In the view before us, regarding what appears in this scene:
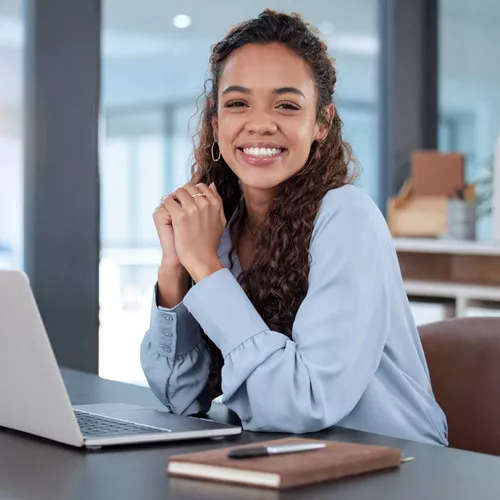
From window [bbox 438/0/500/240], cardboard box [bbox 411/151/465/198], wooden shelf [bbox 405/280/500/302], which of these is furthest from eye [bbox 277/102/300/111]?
window [bbox 438/0/500/240]

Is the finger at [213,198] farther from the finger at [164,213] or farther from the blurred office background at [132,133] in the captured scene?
the blurred office background at [132,133]

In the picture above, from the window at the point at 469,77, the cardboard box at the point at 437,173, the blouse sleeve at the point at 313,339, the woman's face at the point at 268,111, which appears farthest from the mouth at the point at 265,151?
the window at the point at 469,77

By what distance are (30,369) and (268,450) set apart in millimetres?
333

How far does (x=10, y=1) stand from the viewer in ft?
9.66

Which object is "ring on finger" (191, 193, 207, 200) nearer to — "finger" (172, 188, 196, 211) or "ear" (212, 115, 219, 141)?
"finger" (172, 188, 196, 211)

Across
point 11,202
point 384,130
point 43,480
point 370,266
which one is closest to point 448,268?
point 384,130

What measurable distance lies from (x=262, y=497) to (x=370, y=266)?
601mm

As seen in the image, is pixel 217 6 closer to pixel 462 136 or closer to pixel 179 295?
pixel 462 136

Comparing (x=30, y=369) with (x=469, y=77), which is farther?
(x=469, y=77)

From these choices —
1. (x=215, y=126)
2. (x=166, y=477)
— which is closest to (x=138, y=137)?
(x=215, y=126)

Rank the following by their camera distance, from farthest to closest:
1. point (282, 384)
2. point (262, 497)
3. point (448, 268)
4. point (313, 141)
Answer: point (448, 268)
point (313, 141)
point (282, 384)
point (262, 497)

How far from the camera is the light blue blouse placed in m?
1.37

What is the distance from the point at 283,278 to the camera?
1603 mm

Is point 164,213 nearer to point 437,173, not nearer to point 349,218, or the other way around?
point 349,218
